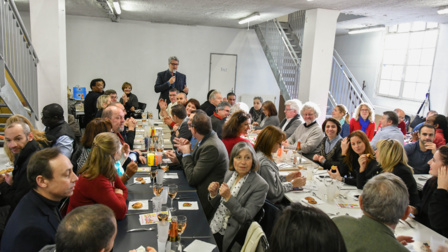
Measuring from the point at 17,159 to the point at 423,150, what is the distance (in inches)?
209

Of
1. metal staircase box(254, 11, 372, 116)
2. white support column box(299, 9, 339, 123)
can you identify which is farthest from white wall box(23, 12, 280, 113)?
white support column box(299, 9, 339, 123)

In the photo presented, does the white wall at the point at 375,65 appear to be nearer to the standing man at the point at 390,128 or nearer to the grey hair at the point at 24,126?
the standing man at the point at 390,128

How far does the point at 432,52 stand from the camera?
379 inches

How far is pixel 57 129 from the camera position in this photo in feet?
13.7

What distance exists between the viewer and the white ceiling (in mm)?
6887

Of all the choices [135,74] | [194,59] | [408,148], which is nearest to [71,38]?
[135,74]

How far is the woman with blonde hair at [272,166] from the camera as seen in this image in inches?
127

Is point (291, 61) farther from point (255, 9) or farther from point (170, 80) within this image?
point (170, 80)

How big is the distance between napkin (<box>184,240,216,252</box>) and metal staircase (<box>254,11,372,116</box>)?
25.4 ft

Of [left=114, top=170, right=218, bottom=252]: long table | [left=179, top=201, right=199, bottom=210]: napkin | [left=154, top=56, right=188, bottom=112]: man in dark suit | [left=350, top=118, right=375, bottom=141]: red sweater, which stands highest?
[left=154, top=56, right=188, bottom=112]: man in dark suit

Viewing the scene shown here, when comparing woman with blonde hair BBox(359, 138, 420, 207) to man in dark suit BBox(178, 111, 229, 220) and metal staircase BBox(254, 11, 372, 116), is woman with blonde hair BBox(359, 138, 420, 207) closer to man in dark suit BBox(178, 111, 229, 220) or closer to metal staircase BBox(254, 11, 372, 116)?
man in dark suit BBox(178, 111, 229, 220)

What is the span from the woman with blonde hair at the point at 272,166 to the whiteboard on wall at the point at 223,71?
8.92 meters

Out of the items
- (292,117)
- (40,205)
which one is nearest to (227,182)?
(40,205)

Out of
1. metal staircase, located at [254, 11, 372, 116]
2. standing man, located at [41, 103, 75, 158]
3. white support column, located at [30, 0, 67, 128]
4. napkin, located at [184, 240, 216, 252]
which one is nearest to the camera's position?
napkin, located at [184, 240, 216, 252]
